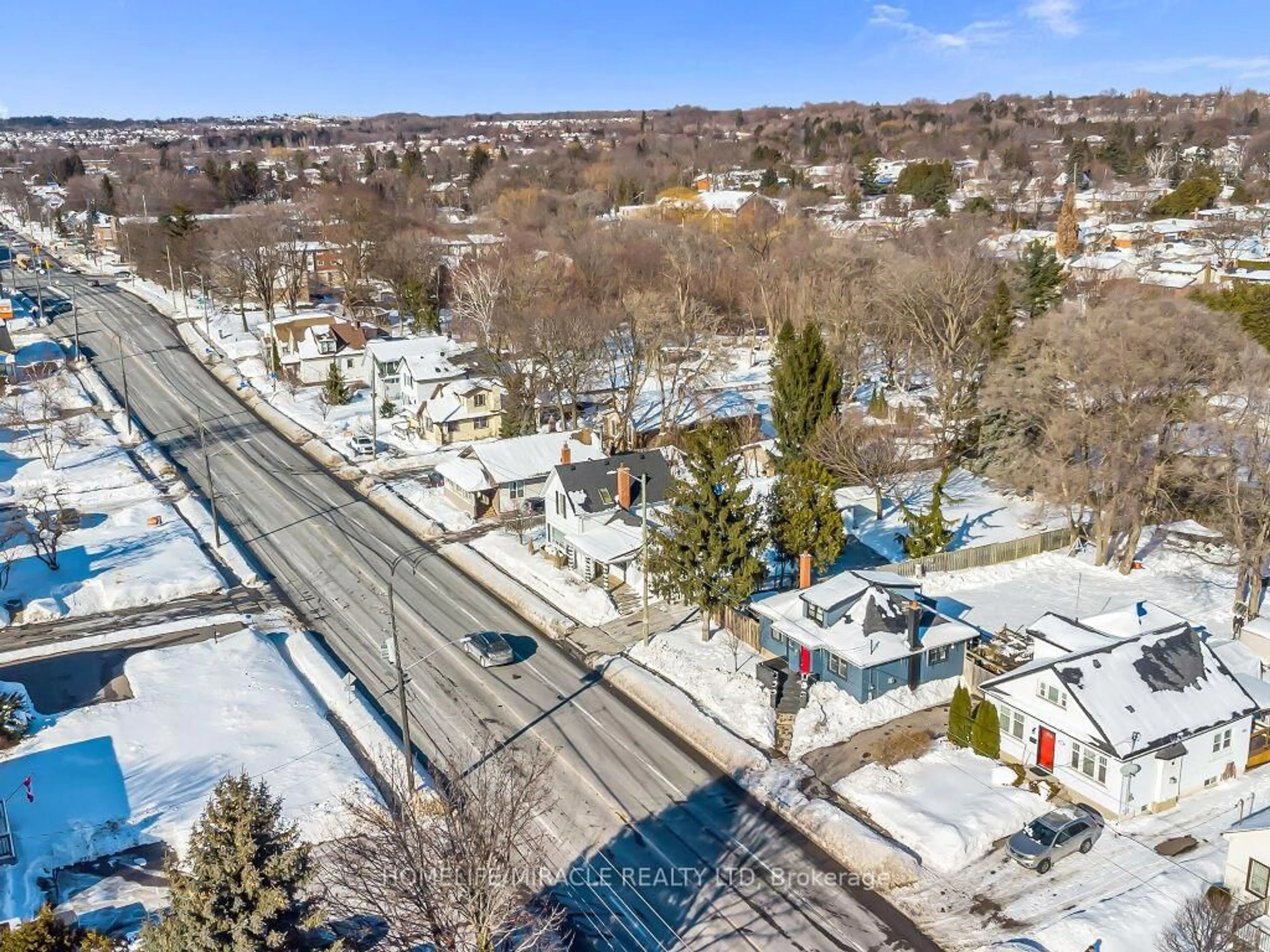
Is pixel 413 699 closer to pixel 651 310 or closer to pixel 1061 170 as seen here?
pixel 651 310

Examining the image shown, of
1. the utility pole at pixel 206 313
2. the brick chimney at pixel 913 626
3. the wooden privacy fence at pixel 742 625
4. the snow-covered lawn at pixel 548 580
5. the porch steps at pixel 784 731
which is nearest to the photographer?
the porch steps at pixel 784 731

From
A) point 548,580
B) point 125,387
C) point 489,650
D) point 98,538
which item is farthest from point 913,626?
point 125,387

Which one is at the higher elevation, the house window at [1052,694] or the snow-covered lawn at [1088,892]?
the house window at [1052,694]

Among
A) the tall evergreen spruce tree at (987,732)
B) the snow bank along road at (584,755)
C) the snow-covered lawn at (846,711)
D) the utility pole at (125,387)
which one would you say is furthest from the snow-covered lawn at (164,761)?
the utility pole at (125,387)

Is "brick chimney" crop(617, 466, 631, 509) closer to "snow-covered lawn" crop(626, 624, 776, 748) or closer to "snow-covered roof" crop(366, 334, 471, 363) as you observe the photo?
"snow-covered lawn" crop(626, 624, 776, 748)

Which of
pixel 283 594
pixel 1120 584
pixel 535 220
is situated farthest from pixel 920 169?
pixel 283 594

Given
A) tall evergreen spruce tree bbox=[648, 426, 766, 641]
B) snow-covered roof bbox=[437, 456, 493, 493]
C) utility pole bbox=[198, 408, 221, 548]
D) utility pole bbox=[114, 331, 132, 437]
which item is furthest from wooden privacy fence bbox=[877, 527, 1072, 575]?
utility pole bbox=[114, 331, 132, 437]

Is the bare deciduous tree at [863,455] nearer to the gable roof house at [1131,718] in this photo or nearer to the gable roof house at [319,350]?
the gable roof house at [1131,718]
